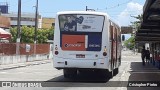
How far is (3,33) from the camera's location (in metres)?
41.8

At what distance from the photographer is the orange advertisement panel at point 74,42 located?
19.9m

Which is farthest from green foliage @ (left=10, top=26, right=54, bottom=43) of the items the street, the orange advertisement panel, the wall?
the orange advertisement panel

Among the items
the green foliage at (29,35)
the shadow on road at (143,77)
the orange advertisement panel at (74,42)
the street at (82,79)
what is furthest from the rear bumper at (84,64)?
the green foliage at (29,35)

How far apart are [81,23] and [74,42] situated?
3.09ft

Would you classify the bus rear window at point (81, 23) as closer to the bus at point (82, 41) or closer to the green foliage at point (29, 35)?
the bus at point (82, 41)

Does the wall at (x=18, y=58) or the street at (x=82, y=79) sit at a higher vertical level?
the wall at (x=18, y=58)

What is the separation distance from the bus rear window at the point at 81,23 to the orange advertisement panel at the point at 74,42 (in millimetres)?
326

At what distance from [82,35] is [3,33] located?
23.1 meters

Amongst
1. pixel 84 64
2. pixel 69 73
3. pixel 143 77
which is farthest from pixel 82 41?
pixel 143 77

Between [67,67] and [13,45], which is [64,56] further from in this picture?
[13,45]

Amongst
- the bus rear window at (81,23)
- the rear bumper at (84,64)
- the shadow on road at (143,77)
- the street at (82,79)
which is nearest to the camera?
the street at (82,79)

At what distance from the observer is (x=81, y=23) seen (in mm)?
20125

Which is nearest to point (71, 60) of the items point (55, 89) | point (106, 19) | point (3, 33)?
point (106, 19)

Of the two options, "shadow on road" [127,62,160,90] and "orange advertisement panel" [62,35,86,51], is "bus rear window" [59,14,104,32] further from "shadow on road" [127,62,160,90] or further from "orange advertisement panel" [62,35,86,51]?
"shadow on road" [127,62,160,90]
